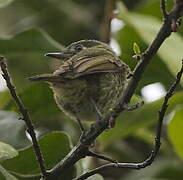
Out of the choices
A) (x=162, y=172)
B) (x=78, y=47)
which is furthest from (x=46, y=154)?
(x=162, y=172)

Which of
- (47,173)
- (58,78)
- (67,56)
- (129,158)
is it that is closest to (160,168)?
(129,158)

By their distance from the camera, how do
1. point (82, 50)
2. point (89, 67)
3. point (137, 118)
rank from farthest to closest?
point (137, 118)
point (82, 50)
point (89, 67)

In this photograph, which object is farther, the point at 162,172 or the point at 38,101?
the point at 162,172

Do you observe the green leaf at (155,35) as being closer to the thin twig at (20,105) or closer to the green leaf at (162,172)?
the green leaf at (162,172)

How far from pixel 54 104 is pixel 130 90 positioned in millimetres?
1514

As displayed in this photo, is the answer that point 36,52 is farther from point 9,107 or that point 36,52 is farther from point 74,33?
point 74,33

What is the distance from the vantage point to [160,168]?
155 inches

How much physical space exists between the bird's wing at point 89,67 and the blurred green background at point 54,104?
1.06 feet

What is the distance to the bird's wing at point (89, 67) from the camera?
9.11 ft

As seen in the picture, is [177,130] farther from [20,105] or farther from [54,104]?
[20,105]

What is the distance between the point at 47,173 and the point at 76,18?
276 cm

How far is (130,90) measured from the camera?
224 cm

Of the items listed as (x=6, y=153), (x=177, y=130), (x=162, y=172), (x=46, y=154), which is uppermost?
(x=6, y=153)

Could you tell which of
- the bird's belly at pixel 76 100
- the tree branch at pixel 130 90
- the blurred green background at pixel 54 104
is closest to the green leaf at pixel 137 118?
the blurred green background at pixel 54 104
